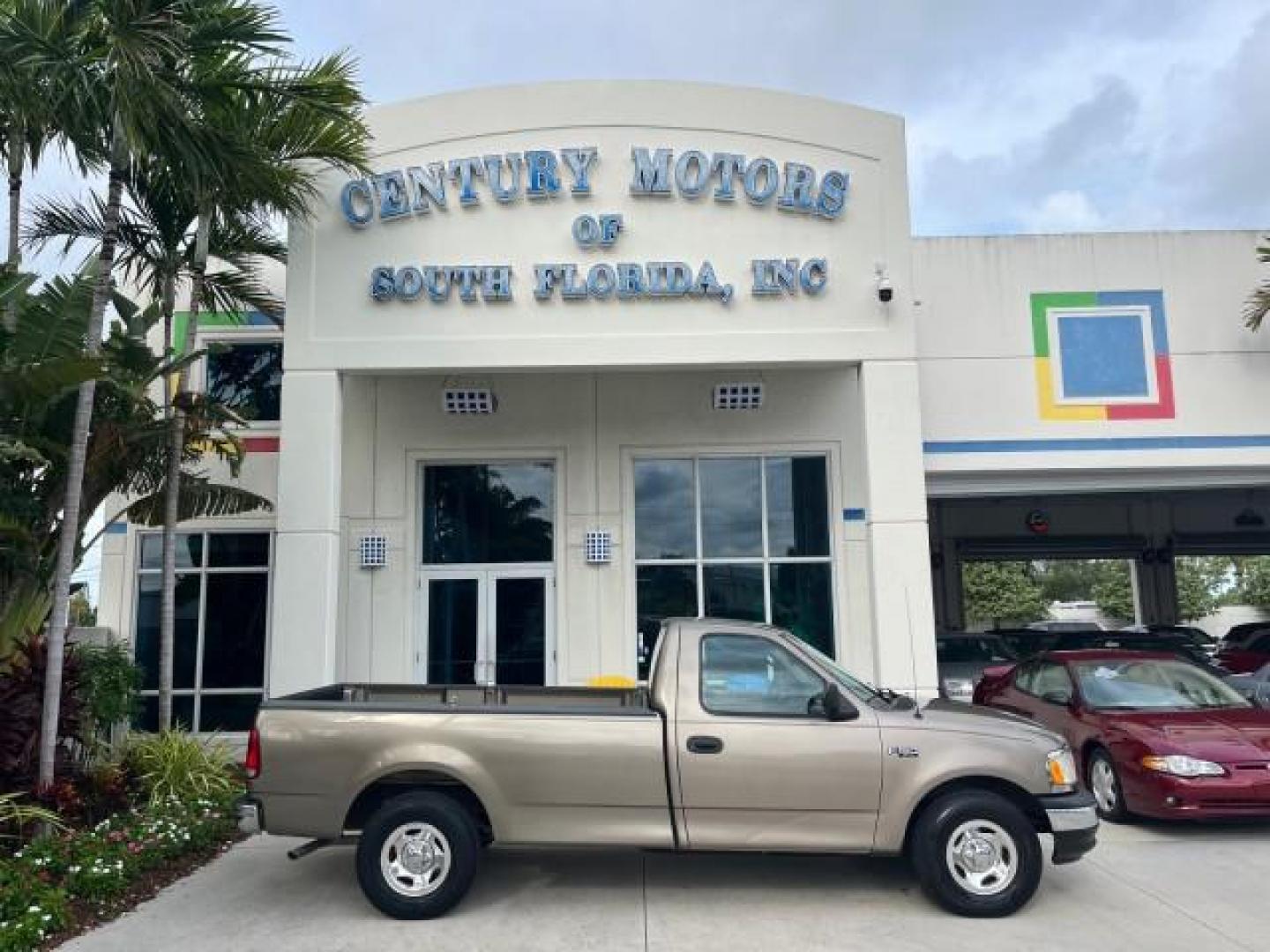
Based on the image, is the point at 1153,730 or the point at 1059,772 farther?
the point at 1153,730

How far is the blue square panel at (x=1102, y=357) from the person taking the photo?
13922 millimetres

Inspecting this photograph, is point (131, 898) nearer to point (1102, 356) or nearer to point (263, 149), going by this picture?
point (263, 149)

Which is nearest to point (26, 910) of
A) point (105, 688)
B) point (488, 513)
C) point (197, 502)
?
point (105, 688)

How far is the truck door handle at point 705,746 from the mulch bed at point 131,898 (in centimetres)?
382

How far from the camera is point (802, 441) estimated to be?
13.4m

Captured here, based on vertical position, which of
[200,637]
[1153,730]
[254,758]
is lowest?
[1153,730]

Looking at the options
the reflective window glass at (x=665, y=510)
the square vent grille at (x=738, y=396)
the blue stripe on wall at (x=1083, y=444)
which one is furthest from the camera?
the blue stripe on wall at (x=1083, y=444)

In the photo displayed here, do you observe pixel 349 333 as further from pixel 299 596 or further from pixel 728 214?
pixel 728 214

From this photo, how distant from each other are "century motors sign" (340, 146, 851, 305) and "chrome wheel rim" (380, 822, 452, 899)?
6.76 m

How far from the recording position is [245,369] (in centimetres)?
1421

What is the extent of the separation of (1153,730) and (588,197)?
26.2 ft

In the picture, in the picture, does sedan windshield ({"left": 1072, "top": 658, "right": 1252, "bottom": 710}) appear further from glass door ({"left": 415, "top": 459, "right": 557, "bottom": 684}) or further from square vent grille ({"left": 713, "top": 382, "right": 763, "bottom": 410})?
glass door ({"left": 415, "top": 459, "right": 557, "bottom": 684})

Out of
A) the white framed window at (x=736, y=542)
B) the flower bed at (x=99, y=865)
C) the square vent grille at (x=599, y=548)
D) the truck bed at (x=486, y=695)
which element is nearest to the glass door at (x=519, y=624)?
the square vent grille at (x=599, y=548)

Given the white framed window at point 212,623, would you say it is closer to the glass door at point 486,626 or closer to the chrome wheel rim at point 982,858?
the glass door at point 486,626
